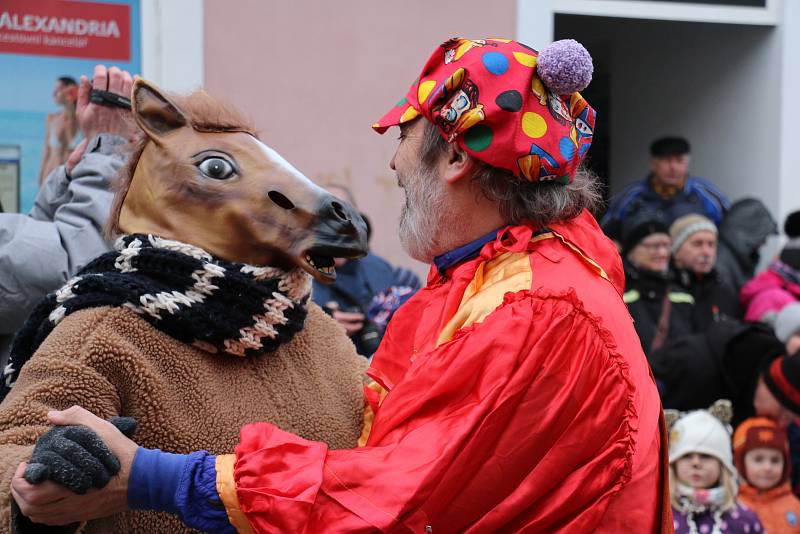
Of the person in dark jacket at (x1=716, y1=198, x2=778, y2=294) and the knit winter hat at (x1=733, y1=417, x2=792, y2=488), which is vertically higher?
the person in dark jacket at (x1=716, y1=198, x2=778, y2=294)

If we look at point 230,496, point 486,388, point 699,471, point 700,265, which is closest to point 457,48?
point 486,388

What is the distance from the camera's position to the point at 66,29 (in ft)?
17.5

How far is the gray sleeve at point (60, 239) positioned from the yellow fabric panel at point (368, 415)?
0.78 metres

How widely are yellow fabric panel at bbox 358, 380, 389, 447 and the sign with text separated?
11.6 feet

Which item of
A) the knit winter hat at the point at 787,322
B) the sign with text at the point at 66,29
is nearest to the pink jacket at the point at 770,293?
the knit winter hat at the point at 787,322

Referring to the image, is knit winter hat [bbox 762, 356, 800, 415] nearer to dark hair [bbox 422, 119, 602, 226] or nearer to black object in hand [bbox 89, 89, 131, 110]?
dark hair [bbox 422, 119, 602, 226]

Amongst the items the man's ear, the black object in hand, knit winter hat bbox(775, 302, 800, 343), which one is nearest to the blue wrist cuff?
the man's ear

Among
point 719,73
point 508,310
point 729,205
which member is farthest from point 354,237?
point 719,73

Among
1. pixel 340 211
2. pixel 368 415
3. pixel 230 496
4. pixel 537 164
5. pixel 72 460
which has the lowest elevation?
pixel 368 415

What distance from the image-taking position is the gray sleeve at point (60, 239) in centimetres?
265

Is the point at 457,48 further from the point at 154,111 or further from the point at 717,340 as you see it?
the point at 717,340

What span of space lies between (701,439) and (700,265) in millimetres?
1451

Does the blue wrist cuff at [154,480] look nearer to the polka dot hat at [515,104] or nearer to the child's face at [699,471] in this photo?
the polka dot hat at [515,104]

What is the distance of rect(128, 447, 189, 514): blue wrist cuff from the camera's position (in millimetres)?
1817
